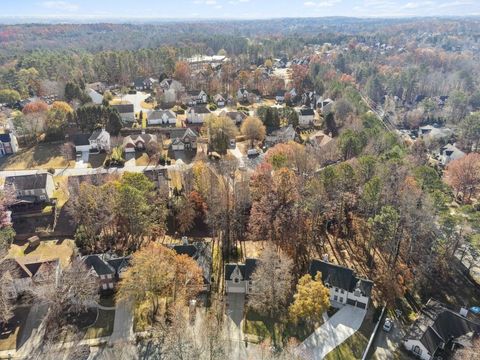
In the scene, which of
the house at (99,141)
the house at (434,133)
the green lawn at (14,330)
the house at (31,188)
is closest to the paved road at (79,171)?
the house at (99,141)

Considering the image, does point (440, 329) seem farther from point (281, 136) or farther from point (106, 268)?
point (281, 136)

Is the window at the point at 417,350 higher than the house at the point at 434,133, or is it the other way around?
the window at the point at 417,350

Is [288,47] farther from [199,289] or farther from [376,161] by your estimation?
[199,289]

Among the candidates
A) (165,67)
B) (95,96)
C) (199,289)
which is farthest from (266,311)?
(165,67)

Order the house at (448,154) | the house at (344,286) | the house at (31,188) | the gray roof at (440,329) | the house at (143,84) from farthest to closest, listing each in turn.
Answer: the house at (143,84)
the house at (448,154)
the house at (31,188)
the house at (344,286)
the gray roof at (440,329)

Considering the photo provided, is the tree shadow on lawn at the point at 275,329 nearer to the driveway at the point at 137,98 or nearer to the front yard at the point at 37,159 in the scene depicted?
the front yard at the point at 37,159
